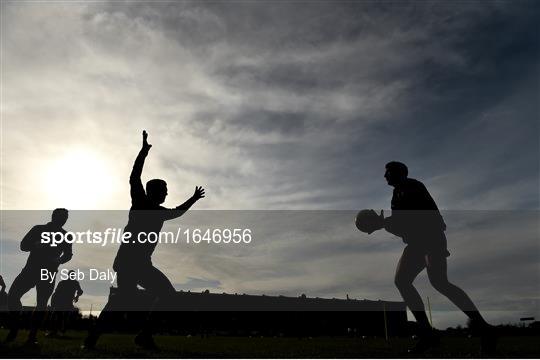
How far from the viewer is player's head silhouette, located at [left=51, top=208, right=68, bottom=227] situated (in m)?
7.86

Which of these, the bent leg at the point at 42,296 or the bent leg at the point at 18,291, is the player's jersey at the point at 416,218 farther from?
the bent leg at the point at 18,291

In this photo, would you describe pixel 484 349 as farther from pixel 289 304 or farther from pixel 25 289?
pixel 289 304

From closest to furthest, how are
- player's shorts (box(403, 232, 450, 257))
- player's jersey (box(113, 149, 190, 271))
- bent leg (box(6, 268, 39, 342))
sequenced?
player's shorts (box(403, 232, 450, 257))
player's jersey (box(113, 149, 190, 271))
bent leg (box(6, 268, 39, 342))

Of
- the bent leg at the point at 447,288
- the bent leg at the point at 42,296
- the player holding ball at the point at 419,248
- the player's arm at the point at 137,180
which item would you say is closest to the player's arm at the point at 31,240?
the bent leg at the point at 42,296

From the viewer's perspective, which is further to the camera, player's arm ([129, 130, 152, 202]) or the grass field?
player's arm ([129, 130, 152, 202])

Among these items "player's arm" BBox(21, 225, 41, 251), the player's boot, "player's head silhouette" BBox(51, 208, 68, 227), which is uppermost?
"player's head silhouette" BBox(51, 208, 68, 227)

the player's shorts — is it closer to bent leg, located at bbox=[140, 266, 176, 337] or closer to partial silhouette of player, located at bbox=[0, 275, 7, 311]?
bent leg, located at bbox=[140, 266, 176, 337]

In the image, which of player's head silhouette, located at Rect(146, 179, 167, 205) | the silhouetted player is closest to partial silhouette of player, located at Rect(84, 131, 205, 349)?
player's head silhouette, located at Rect(146, 179, 167, 205)

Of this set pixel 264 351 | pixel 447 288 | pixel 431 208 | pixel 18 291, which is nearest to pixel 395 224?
pixel 431 208

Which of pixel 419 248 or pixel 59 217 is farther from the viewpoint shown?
pixel 59 217

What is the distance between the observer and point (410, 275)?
21.3ft

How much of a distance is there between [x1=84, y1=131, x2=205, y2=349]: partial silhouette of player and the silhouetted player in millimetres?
3577

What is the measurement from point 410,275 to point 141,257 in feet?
13.3

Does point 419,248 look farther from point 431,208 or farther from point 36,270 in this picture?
point 36,270
